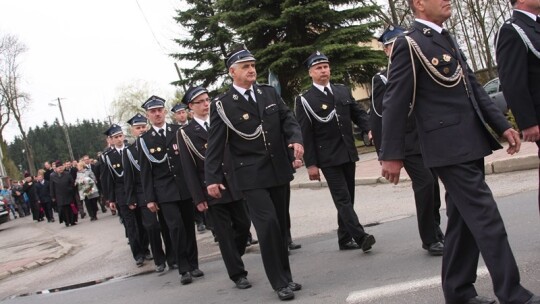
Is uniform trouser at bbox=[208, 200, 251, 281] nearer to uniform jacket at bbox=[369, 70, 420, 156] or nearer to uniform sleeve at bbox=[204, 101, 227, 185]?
uniform sleeve at bbox=[204, 101, 227, 185]

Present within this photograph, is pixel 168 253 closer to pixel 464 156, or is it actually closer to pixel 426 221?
pixel 426 221

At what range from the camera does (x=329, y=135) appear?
6.68 meters

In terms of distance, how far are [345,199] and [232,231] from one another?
127cm

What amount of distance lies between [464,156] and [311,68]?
10.7 ft

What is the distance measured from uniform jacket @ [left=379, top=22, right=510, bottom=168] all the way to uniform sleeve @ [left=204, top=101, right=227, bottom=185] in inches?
83.5

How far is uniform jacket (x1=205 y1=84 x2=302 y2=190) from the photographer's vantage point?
18.0 ft

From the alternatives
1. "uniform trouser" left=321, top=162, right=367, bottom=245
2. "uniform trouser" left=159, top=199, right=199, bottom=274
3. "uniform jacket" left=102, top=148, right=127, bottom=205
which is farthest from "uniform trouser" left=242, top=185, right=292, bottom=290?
"uniform jacket" left=102, top=148, right=127, bottom=205

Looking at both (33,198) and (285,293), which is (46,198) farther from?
(285,293)

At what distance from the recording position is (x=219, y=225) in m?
6.34

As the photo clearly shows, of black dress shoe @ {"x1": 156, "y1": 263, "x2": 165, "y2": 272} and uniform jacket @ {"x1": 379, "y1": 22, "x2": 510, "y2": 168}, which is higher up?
uniform jacket @ {"x1": 379, "y1": 22, "x2": 510, "y2": 168}

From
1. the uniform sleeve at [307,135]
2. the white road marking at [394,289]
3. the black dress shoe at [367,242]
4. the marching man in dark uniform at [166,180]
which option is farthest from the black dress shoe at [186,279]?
the white road marking at [394,289]

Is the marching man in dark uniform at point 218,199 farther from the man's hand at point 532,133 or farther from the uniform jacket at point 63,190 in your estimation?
the uniform jacket at point 63,190

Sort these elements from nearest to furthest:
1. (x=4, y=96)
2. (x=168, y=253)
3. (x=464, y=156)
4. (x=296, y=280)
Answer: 1. (x=464, y=156)
2. (x=296, y=280)
3. (x=168, y=253)
4. (x=4, y=96)

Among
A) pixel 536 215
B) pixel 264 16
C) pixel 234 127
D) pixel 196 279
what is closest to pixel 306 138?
pixel 234 127
